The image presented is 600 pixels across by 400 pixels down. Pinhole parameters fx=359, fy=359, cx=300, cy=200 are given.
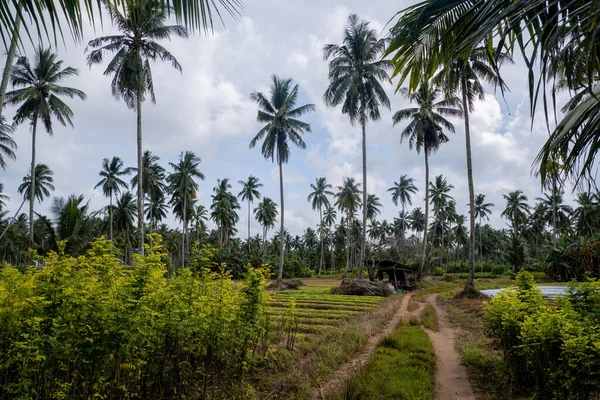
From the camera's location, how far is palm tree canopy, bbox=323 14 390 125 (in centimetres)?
2569

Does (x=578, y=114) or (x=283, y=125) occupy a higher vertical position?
(x=283, y=125)

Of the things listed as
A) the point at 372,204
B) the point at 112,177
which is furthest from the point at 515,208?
the point at 112,177

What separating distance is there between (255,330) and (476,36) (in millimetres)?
4682

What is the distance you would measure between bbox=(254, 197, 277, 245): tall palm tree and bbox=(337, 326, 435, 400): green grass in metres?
40.8

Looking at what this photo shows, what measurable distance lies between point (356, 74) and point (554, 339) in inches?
949

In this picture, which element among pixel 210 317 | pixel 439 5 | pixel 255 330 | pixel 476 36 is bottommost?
pixel 255 330

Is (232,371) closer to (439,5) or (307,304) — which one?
(439,5)

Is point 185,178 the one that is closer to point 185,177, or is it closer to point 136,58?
point 185,177

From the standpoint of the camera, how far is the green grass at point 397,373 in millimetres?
5160

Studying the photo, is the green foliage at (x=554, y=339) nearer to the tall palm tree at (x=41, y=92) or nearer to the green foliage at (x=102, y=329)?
the green foliage at (x=102, y=329)

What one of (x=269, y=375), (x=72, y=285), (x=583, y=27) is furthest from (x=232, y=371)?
(x=583, y=27)

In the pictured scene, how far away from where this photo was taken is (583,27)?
7.72ft

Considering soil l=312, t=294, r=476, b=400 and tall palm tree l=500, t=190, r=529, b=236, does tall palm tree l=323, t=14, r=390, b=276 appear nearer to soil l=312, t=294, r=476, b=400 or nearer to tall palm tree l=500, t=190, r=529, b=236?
soil l=312, t=294, r=476, b=400

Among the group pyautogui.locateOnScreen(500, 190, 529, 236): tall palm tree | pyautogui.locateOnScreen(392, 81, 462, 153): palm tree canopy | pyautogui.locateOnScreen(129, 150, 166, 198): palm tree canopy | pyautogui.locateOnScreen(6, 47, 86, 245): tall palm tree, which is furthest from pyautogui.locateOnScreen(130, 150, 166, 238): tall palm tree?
pyautogui.locateOnScreen(500, 190, 529, 236): tall palm tree
